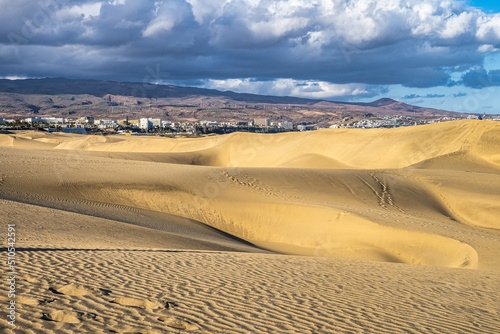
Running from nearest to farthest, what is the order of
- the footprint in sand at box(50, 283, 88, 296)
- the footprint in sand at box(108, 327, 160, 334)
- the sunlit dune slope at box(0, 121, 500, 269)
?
the footprint in sand at box(108, 327, 160, 334)
the footprint in sand at box(50, 283, 88, 296)
the sunlit dune slope at box(0, 121, 500, 269)

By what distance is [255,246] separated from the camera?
61.2 ft

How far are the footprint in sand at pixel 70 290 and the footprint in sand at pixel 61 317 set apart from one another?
0.92 meters

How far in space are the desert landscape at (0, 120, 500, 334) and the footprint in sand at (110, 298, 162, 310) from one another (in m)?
0.03

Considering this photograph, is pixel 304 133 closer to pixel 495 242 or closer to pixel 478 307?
pixel 495 242

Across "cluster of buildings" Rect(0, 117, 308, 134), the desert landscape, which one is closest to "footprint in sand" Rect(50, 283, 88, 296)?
the desert landscape

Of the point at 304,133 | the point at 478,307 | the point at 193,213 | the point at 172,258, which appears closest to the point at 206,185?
the point at 193,213

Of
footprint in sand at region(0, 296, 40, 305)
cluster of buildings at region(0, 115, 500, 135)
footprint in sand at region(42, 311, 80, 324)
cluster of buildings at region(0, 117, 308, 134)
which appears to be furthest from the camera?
cluster of buildings at region(0, 117, 308, 134)

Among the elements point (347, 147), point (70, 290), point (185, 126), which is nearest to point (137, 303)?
point (70, 290)

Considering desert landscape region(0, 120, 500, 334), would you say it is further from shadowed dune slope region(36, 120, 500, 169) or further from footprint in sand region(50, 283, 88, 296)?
shadowed dune slope region(36, 120, 500, 169)

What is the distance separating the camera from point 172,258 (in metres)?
10.9

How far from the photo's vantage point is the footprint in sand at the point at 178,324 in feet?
19.8

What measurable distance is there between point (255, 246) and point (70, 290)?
12003 mm

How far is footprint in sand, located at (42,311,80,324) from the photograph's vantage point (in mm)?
5836

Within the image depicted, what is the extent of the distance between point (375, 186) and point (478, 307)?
62.3 feet
